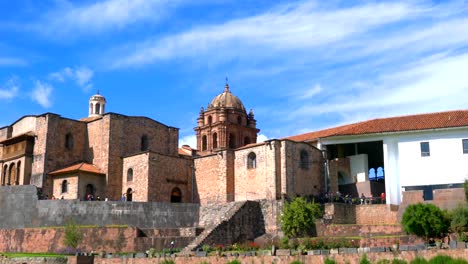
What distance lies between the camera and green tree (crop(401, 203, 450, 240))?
29.4m

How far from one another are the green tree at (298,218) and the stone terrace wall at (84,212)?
762 centimetres

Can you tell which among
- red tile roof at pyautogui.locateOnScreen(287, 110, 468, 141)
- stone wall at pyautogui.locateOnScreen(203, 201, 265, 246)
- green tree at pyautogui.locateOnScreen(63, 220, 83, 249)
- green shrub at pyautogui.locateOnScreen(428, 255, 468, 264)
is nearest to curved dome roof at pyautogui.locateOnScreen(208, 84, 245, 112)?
red tile roof at pyautogui.locateOnScreen(287, 110, 468, 141)

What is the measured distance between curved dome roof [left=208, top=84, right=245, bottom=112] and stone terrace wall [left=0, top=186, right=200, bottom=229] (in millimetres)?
21414

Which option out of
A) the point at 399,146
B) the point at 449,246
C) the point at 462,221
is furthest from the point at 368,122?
the point at 449,246

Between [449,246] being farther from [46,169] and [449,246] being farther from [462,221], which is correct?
[46,169]

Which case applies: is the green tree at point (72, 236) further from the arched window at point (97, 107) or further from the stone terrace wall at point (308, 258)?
the arched window at point (97, 107)

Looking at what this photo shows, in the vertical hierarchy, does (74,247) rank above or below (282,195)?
below

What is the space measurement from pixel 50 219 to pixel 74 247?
14.1ft

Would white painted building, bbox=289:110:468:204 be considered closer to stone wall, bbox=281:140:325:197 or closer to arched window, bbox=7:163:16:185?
stone wall, bbox=281:140:325:197

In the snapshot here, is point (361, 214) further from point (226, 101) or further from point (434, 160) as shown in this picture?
point (226, 101)

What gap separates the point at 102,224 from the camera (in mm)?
38281

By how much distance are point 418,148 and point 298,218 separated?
37.0 feet

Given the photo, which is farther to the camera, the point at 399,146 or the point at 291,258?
the point at 399,146

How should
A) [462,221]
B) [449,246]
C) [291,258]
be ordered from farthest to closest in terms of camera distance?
[462,221], [291,258], [449,246]
